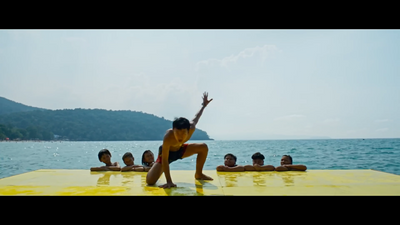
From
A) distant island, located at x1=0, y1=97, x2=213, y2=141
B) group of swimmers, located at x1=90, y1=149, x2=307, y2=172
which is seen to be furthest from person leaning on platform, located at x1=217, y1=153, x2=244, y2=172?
distant island, located at x1=0, y1=97, x2=213, y2=141

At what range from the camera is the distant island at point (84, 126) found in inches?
2499

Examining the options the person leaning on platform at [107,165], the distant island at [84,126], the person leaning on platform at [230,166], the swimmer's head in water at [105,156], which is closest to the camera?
the person leaning on platform at [230,166]

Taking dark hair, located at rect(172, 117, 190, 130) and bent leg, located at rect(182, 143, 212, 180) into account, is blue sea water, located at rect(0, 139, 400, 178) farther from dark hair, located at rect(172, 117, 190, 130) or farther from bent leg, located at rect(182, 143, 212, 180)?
dark hair, located at rect(172, 117, 190, 130)

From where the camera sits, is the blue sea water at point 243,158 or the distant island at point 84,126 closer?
the blue sea water at point 243,158

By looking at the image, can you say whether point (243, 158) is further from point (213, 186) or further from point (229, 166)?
point (213, 186)

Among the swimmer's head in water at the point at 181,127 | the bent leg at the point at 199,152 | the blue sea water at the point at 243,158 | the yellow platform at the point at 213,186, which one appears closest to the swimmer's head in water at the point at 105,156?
the yellow platform at the point at 213,186

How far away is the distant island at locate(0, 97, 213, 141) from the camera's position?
208 feet

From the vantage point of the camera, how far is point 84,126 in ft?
213

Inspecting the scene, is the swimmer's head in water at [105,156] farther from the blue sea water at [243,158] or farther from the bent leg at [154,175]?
Result: the blue sea water at [243,158]
